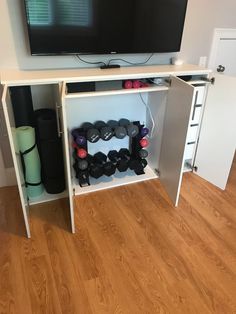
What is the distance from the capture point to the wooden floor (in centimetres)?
137

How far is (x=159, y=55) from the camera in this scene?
7.43 feet

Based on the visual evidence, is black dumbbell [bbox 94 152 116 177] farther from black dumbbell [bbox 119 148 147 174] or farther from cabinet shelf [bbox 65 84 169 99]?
cabinet shelf [bbox 65 84 169 99]

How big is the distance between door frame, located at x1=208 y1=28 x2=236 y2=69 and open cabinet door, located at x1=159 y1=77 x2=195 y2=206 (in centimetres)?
81

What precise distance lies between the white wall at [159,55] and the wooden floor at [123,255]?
1089 millimetres

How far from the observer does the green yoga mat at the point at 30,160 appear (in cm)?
180

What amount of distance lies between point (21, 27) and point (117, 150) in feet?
4.25

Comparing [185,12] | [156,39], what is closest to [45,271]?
[156,39]

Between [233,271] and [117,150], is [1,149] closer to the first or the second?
[117,150]

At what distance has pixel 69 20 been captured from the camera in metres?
1.73

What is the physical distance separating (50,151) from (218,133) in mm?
1407

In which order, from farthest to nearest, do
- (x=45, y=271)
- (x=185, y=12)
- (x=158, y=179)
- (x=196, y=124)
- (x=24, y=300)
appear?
(x=158, y=179)
(x=196, y=124)
(x=185, y=12)
(x=45, y=271)
(x=24, y=300)

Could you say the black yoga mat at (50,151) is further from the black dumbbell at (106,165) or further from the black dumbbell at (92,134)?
the black dumbbell at (106,165)

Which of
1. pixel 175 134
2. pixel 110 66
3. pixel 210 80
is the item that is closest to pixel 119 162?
pixel 175 134

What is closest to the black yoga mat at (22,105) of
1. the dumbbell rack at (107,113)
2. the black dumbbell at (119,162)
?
the dumbbell rack at (107,113)
